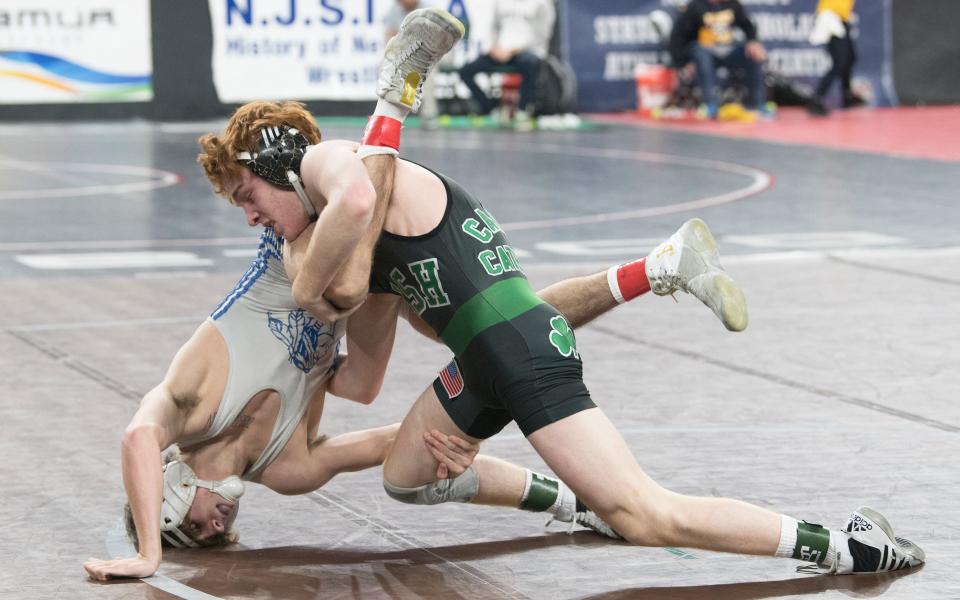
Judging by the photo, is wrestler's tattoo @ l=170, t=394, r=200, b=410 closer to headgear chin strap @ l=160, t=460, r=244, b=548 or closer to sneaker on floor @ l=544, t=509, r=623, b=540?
headgear chin strap @ l=160, t=460, r=244, b=548

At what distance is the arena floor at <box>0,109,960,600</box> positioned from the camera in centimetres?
431

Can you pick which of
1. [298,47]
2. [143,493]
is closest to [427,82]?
[298,47]

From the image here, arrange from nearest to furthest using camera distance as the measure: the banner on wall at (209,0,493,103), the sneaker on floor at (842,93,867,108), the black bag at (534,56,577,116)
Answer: the black bag at (534,56,577,116) → the banner on wall at (209,0,493,103) → the sneaker on floor at (842,93,867,108)

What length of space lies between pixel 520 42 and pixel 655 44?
2582 millimetres

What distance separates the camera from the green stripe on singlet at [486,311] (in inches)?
166

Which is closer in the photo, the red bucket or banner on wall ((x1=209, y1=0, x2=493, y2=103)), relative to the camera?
banner on wall ((x1=209, y1=0, x2=493, y2=103))

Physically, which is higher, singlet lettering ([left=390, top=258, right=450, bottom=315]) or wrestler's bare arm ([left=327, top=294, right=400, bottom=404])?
singlet lettering ([left=390, top=258, right=450, bottom=315])

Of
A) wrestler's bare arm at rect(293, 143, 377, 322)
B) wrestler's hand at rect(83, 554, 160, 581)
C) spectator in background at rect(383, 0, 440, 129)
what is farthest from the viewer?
spectator in background at rect(383, 0, 440, 129)

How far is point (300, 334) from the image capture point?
4516mm

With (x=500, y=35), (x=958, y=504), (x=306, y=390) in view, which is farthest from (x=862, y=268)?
(x=500, y=35)

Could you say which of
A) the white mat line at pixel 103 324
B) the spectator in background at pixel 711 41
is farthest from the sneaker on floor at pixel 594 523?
the spectator in background at pixel 711 41

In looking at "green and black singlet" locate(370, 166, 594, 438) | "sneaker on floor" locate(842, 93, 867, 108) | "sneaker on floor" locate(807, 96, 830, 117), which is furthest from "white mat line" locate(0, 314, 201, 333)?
"sneaker on floor" locate(842, 93, 867, 108)

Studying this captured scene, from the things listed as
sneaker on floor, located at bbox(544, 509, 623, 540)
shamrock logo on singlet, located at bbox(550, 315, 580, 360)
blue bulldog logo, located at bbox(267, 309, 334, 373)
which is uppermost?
shamrock logo on singlet, located at bbox(550, 315, 580, 360)

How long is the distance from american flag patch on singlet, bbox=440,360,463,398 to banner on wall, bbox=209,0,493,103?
14.2m
